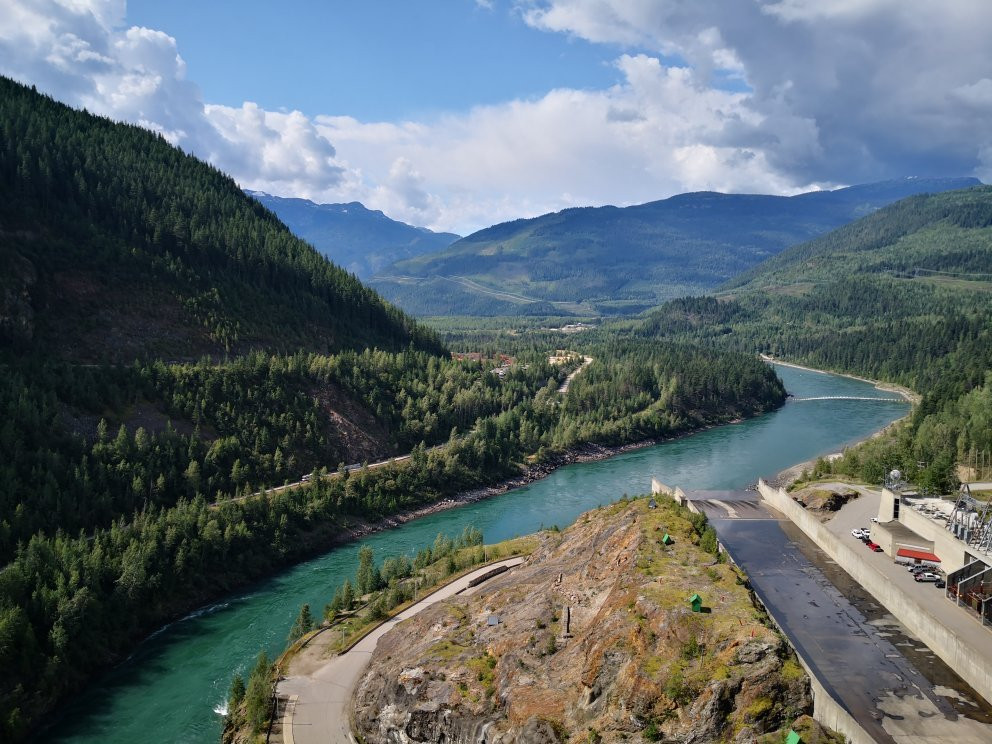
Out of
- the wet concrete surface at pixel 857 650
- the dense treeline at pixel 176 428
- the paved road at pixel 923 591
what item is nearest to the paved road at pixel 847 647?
the wet concrete surface at pixel 857 650

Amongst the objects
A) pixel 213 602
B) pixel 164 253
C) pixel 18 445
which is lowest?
pixel 213 602

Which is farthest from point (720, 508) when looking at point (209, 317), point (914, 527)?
point (209, 317)

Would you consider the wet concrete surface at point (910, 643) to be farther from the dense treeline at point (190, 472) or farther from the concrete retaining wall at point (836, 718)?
the dense treeline at point (190, 472)

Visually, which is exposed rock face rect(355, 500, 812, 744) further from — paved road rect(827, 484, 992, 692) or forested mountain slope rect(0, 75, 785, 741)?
forested mountain slope rect(0, 75, 785, 741)

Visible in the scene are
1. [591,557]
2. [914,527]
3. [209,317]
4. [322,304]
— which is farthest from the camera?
[322,304]

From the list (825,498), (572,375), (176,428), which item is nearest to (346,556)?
(176,428)

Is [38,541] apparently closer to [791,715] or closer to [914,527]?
[791,715]
